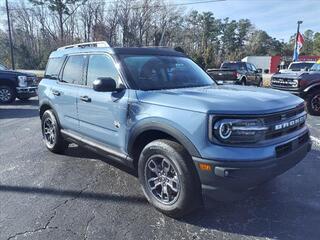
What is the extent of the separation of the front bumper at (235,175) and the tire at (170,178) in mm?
156

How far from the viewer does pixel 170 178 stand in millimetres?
3725

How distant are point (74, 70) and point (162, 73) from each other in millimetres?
1564

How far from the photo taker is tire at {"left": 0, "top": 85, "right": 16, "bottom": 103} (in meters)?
13.4

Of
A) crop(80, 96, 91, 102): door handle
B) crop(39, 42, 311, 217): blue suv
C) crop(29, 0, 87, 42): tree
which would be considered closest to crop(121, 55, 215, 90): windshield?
crop(39, 42, 311, 217): blue suv

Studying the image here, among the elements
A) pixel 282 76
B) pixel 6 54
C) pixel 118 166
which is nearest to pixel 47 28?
pixel 6 54

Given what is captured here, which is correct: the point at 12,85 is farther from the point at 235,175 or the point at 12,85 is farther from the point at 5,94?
the point at 235,175

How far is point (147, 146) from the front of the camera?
12.6 ft

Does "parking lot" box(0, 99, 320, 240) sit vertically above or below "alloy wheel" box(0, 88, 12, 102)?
below

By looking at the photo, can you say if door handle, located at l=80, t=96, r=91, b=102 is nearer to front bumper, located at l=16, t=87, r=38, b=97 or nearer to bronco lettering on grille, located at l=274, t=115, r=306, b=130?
bronco lettering on grille, located at l=274, t=115, r=306, b=130

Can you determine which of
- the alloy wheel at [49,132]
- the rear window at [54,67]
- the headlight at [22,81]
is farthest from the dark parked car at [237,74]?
the alloy wheel at [49,132]

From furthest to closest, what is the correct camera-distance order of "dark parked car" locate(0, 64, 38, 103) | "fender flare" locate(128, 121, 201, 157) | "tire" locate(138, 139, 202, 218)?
"dark parked car" locate(0, 64, 38, 103) → "tire" locate(138, 139, 202, 218) → "fender flare" locate(128, 121, 201, 157)

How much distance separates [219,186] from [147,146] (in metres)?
0.97

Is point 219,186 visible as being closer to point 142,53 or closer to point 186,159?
point 186,159

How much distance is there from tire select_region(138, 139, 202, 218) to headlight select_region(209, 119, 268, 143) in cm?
45
